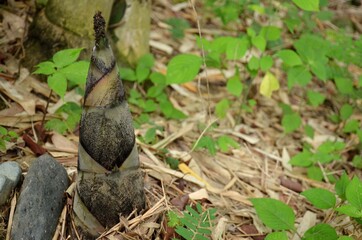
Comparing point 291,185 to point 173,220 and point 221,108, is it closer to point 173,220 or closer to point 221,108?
point 221,108

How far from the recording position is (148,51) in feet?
10.8

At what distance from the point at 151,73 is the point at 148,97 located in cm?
18

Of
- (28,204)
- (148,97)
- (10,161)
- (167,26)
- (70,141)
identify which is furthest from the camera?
(167,26)

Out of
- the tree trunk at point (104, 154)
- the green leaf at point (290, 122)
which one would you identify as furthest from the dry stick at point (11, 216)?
the green leaf at point (290, 122)

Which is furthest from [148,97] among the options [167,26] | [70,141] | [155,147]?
[167,26]

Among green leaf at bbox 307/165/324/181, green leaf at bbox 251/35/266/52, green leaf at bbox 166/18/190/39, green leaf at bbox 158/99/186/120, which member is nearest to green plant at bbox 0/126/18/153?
green leaf at bbox 158/99/186/120

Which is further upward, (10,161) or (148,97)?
(10,161)

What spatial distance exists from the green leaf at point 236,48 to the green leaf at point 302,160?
75cm

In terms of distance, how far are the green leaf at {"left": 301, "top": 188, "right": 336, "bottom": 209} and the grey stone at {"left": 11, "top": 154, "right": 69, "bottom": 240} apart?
44.3 inches

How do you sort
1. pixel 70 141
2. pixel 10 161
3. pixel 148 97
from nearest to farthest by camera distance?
pixel 10 161 < pixel 70 141 < pixel 148 97

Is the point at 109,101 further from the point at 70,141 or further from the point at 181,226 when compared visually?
the point at 70,141

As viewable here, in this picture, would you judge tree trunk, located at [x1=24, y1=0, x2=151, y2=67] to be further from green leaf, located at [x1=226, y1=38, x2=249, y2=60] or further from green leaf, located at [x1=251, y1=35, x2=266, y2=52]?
green leaf, located at [x1=251, y1=35, x2=266, y2=52]

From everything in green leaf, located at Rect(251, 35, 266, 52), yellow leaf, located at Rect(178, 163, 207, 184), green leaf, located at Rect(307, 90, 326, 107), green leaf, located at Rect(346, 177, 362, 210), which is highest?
green leaf, located at Rect(251, 35, 266, 52)

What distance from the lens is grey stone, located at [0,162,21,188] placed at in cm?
189
